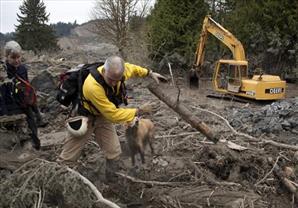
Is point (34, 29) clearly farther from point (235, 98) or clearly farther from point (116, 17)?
point (235, 98)

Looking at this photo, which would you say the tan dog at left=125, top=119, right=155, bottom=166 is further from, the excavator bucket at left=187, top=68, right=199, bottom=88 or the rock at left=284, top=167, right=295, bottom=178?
the excavator bucket at left=187, top=68, right=199, bottom=88

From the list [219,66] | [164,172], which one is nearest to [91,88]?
[164,172]

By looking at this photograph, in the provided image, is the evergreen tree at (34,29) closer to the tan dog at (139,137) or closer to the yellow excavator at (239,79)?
the yellow excavator at (239,79)

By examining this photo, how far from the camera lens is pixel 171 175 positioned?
5848 millimetres

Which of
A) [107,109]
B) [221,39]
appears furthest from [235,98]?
[107,109]

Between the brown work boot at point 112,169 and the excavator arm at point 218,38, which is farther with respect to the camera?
the excavator arm at point 218,38

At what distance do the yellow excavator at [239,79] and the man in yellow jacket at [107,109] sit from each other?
673 centimetres

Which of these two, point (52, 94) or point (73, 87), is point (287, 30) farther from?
point (73, 87)

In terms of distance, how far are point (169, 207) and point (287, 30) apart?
39.3 ft

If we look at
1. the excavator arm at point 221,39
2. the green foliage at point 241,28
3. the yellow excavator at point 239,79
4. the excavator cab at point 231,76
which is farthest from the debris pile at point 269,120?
the green foliage at point 241,28

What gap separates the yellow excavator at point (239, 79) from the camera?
11672 mm

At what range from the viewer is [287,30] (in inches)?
609

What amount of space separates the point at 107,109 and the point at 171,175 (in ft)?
5.31

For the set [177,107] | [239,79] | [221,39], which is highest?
[221,39]
